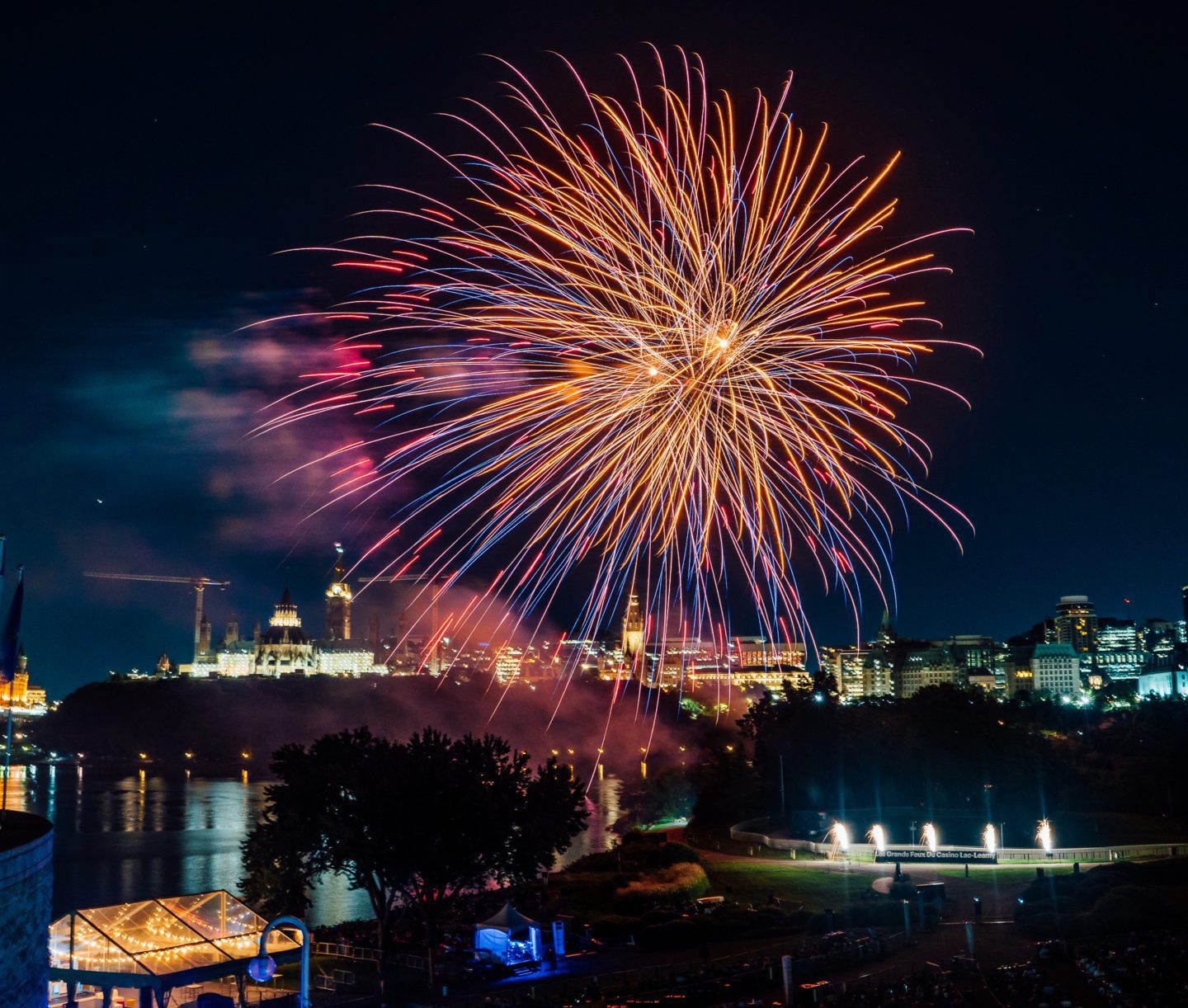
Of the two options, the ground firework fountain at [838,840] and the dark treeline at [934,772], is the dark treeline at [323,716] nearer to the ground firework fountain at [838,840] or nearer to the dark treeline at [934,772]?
the dark treeline at [934,772]

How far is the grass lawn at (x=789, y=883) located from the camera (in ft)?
95.1

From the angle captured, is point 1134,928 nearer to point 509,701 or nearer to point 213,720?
→ point 509,701

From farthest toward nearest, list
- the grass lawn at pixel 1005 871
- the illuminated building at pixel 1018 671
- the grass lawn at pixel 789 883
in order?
the illuminated building at pixel 1018 671
the grass lawn at pixel 1005 871
the grass lawn at pixel 789 883

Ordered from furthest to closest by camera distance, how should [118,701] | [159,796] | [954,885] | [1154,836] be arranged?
[118,701] → [159,796] → [1154,836] → [954,885]

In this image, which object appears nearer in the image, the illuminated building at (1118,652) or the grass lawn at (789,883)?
the grass lawn at (789,883)

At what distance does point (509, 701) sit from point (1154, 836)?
106659 mm

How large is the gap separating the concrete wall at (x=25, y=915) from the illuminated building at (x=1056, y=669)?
142557 millimetres

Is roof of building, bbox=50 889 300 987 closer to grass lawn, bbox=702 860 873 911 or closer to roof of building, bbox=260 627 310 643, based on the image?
grass lawn, bbox=702 860 873 911

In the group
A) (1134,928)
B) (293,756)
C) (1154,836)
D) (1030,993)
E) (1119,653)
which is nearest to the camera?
(1030,993)

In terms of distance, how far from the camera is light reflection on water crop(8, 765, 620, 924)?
46062mm

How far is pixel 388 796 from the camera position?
24.5 metres

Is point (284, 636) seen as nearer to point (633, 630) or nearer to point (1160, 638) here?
point (633, 630)

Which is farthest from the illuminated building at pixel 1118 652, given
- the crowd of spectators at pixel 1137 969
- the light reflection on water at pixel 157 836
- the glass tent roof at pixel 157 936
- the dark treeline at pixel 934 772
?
the glass tent roof at pixel 157 936

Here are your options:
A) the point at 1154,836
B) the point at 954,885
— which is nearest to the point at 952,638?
the point at 1154,836
